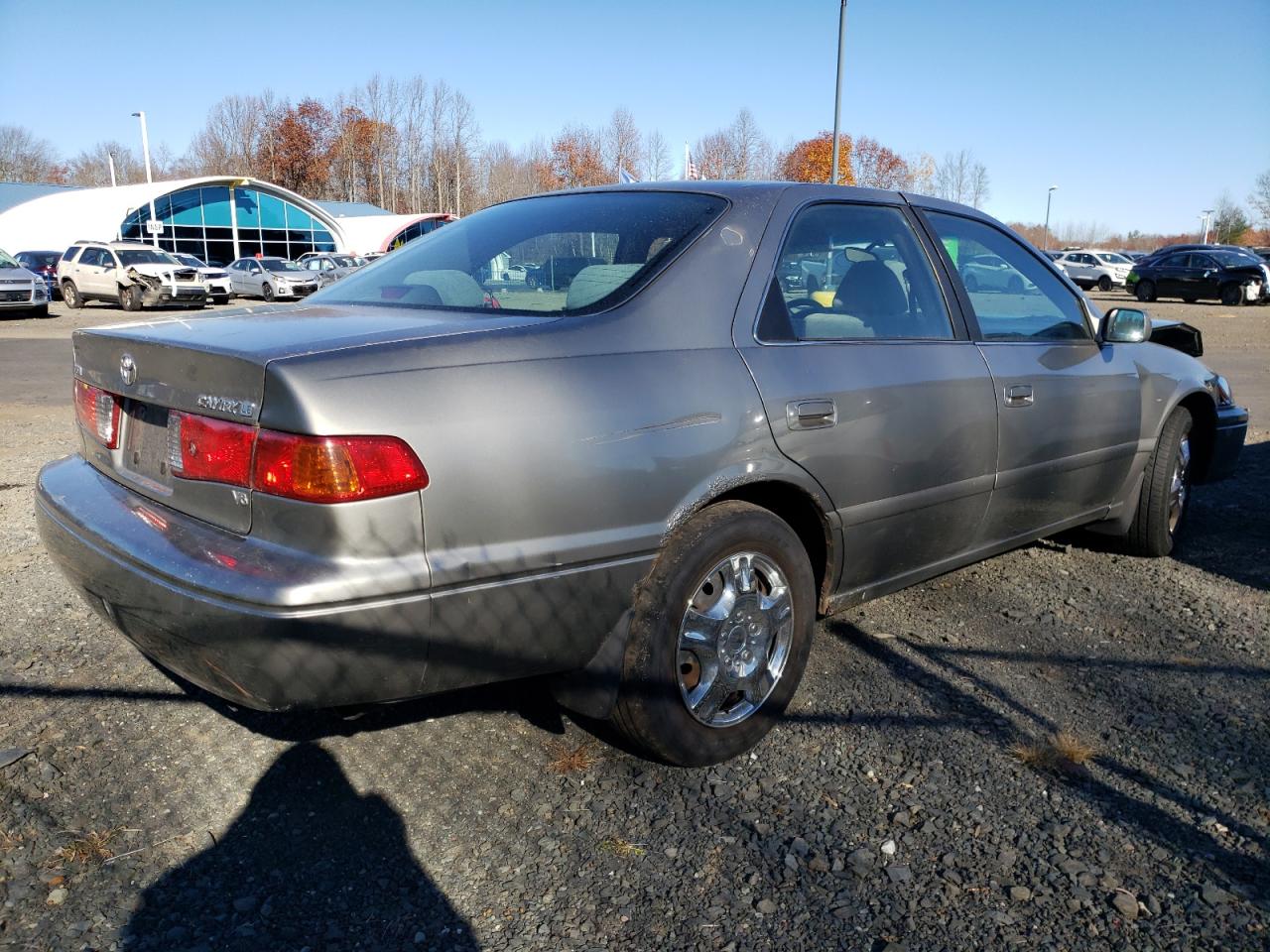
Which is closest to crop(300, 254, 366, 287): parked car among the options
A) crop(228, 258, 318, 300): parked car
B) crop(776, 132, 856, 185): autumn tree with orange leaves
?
crop(228, 258, 318, 300): parked car

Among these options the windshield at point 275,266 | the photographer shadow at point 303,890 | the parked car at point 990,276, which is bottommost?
the photographer shadow at point 303,890

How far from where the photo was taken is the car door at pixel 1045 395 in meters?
3.65

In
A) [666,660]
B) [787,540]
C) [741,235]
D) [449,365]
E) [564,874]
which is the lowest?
[564,874]

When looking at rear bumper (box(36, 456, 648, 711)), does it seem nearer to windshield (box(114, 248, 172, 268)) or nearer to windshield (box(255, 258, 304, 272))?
windshield (box(114, 248, 172, 268))

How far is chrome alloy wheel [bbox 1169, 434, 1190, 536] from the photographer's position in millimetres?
4758

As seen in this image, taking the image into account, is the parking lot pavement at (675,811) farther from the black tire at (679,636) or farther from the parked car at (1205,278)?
the parked car at (1205,278)

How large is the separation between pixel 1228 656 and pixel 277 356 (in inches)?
134

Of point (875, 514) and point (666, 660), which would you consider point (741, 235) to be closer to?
point (875, 514)

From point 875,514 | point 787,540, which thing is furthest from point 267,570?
point 875,514

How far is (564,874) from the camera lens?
235 centimetres

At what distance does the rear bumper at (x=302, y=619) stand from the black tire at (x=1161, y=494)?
10.2 ft

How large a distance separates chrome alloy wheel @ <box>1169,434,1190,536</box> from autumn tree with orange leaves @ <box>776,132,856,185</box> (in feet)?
155

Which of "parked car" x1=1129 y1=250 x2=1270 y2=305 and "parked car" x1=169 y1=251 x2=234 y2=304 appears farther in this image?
"parked car" x1=1129 y1=250 x2=1270 y2=305

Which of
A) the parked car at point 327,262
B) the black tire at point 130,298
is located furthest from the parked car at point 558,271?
the parked car at point 327,262
